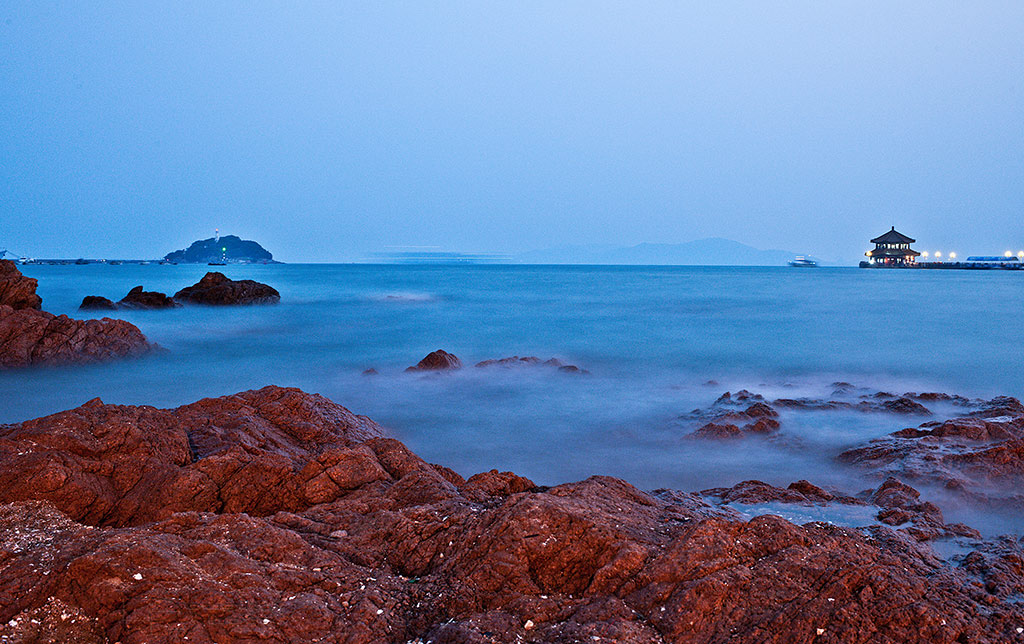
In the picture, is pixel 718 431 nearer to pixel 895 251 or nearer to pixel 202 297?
pixel 202 297

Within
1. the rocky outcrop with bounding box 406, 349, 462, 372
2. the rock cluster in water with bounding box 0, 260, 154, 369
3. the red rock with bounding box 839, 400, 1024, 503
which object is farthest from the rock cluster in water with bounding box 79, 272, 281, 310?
the red rock with bounding box 839, 400, 1024, 503

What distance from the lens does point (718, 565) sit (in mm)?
3383

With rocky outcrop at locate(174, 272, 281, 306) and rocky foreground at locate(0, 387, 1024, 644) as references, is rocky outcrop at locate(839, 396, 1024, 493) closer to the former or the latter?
rocky foreground at locate(0, 387, 1024, 644)

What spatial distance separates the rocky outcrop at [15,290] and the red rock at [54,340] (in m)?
1.48

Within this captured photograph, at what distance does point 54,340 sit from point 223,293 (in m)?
20.9

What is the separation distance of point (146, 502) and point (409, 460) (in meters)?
1.93

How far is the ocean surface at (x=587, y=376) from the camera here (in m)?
8.80

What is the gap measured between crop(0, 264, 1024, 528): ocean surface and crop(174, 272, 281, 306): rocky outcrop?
8.72ft

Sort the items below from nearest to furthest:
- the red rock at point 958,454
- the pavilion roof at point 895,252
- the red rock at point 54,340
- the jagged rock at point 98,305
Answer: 1. the red rock at point 958,454
2. the red rock at point 54,340
3. the jagged rock at point 98,305
4. the pavilion roof at point 895,252

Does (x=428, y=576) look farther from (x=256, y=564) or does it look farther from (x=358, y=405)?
(x=358, y=405)

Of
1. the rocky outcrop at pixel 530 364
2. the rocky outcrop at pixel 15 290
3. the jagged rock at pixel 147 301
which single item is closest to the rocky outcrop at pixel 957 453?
the rocky outcrop at pixel 530 364

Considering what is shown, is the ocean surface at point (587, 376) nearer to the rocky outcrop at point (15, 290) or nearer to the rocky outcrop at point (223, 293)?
the rocky outcrop at point (223, 293)

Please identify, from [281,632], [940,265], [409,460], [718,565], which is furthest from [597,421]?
[940,265]

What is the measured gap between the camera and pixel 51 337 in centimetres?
1422
